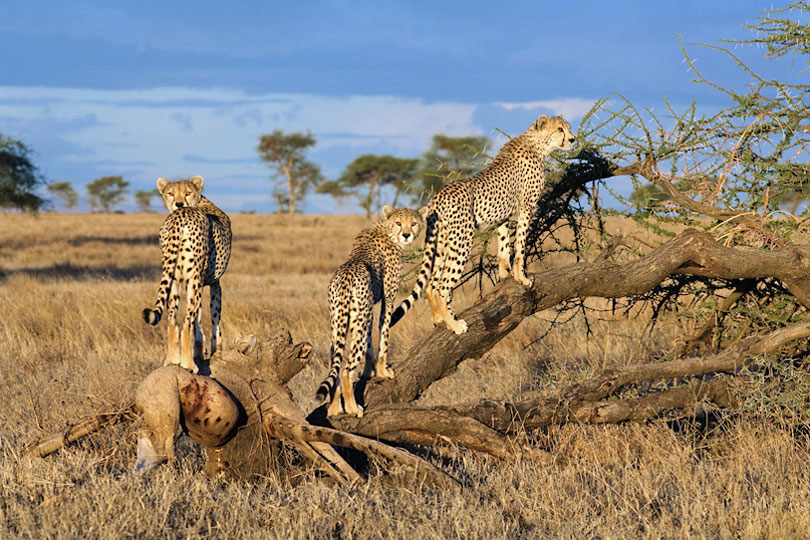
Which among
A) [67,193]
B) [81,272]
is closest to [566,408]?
[81,272]

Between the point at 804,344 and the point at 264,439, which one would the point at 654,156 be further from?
the point at 264,439

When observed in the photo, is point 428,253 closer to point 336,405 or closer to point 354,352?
point 354,352

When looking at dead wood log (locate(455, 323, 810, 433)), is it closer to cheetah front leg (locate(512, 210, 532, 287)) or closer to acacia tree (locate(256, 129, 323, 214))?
cheetah front leg (locate(512, 210, 532, 287))

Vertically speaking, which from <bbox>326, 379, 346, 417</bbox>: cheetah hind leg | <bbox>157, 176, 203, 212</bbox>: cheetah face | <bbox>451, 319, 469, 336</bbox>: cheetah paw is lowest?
<bbox>326, 379, 346, 417</bbox>: cheetah hind leg

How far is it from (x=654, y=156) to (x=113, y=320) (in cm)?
608

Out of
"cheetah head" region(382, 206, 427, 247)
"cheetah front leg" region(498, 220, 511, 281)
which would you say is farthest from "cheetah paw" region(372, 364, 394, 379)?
"cheetah front leg" region(498, 220, 511, 281)

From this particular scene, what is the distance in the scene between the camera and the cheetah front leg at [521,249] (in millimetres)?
4699

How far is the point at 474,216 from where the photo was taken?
466 centimetres

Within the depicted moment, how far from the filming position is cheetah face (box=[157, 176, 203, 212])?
3990mm

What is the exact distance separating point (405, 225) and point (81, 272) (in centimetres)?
1320

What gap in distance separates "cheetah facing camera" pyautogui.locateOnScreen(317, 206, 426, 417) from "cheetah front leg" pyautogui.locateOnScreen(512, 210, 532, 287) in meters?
0.64

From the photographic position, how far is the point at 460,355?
462 centimetres

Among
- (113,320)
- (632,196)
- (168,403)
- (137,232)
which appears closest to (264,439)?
(168,403)

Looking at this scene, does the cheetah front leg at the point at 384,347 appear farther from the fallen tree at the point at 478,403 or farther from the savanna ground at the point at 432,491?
the savanna ground at the point at 432,491
